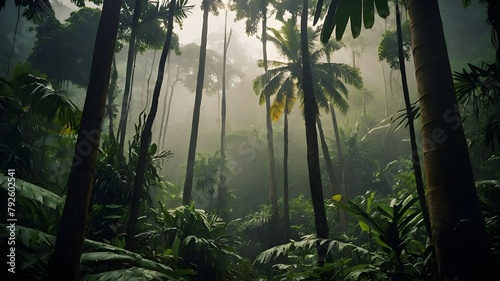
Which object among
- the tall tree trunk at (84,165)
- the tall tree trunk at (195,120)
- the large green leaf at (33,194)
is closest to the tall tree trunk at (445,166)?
the tall tree trunk at (84,165)

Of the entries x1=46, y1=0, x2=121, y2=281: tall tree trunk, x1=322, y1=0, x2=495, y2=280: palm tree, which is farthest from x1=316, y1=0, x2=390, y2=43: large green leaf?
x1=46, y1=0, x2=121, y2=281: tall tree trunk

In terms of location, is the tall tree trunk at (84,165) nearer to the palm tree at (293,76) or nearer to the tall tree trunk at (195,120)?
the tall tree trunk at (195,120)

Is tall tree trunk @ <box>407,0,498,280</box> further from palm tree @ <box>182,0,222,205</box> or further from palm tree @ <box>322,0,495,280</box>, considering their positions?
palm tree @ <box>182,0,222,205</box>

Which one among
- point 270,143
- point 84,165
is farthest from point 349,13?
point 270,143

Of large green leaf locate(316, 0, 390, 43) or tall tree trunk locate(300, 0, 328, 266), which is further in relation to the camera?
tall tree trunk locate(300, 0, 328, 266)

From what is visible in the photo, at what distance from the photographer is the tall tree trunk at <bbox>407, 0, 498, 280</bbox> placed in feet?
5.91

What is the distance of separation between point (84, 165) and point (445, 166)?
10.1ft

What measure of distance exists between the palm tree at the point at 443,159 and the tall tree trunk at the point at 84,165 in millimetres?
2383

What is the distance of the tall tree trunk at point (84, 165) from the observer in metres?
2.64

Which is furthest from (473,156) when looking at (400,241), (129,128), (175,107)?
(175,107)

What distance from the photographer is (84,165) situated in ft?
9.75

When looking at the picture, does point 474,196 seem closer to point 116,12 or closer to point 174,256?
point 116,12

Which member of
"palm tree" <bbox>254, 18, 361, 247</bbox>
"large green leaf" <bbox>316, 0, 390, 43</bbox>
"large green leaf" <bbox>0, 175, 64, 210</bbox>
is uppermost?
"palm tree" <bbox>254, 18, 361, 247</bbox>

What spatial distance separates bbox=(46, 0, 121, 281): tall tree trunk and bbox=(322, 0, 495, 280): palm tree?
7.82ft
